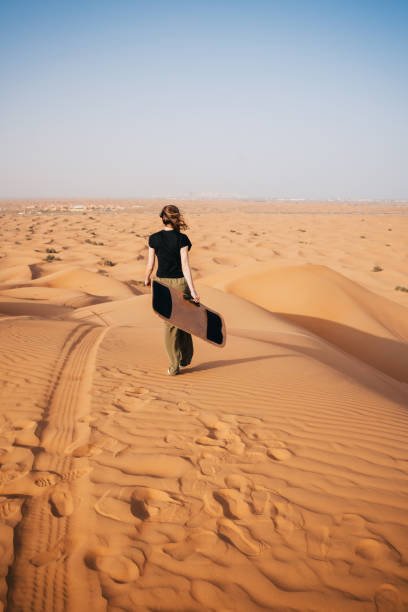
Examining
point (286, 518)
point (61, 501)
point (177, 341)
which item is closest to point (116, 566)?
point (61, 501)

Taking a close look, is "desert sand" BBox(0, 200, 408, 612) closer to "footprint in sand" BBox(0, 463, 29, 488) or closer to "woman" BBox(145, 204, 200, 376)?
"footprint in sand" BBox(0, 463, 29, 488)

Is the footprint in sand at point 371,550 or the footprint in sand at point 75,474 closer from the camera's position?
the footprint in sand at point 371,550

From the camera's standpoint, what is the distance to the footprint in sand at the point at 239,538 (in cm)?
187

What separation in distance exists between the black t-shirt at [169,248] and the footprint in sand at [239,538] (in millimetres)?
2641

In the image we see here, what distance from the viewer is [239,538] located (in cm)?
195

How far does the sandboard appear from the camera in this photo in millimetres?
3980

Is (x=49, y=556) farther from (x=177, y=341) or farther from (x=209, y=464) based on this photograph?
(x=177, y=341)

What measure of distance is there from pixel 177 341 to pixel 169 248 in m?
1.18

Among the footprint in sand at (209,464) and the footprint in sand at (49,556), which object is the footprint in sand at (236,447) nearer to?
the footprint in sand at (209,464)

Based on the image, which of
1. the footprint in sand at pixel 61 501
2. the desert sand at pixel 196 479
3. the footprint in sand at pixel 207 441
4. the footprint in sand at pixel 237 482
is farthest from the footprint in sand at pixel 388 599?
the footprint in sand at pixel 61 501

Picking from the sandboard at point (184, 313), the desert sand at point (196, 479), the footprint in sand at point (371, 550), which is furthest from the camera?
the sandboard at point (184, 313)

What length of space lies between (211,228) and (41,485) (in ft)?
112

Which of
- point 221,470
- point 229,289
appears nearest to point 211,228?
point 229,289

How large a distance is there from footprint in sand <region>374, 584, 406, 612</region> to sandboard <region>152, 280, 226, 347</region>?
2.86 metres
